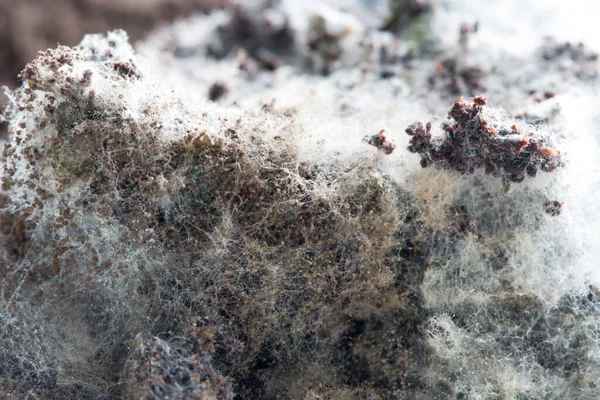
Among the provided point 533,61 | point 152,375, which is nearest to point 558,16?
point 533,61

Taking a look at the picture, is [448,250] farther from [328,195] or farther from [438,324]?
[328,195]

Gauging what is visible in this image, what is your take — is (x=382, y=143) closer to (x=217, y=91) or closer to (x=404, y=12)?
(x=217, y=91)

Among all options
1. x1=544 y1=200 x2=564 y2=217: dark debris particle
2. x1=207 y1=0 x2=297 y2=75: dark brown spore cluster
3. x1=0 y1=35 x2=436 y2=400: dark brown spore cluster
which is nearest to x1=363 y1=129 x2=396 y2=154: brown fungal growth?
x1=0 y1=35 x2=436 y2=400: dark brown spore cluster

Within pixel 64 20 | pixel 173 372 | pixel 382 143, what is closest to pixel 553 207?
pixel 382 143

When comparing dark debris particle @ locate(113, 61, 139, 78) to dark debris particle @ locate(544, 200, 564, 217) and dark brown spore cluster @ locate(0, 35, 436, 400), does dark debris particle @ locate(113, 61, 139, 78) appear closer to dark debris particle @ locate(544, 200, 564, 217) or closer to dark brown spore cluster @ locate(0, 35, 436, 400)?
dark brown spore cluster @ locate(0, 35, 436, 400)

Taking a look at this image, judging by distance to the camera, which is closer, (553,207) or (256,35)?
(553,207)

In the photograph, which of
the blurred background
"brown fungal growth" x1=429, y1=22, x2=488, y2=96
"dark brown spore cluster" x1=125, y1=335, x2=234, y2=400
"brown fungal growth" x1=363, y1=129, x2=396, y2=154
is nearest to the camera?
"dark brown spore cluster" x1=125, y1=335, x2=234, y2=400
